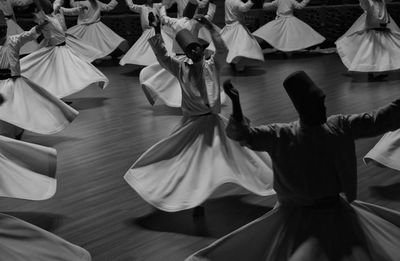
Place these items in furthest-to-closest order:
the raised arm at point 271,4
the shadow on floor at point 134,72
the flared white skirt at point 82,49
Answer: the raised arm at point 271,4
the shadow on floor at point 134,72
the flared white skirt at point 82,49

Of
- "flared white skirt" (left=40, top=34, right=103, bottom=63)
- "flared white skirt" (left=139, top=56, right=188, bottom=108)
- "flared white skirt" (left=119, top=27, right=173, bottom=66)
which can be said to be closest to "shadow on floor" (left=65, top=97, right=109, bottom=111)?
"flared white skirt" (left=139, top=56, right=188, bottom=108)

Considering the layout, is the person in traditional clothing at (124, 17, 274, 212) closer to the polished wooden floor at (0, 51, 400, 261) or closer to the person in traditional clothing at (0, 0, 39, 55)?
the polished wooden floor at (0, 51, 400, 261)

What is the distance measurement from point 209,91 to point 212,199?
74 centimetres

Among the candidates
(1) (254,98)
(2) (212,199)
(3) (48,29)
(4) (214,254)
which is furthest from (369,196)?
(3) (48,29)

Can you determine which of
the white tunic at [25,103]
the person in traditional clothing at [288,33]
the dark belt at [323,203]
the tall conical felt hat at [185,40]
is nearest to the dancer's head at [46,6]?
the white tunic at [25,103]

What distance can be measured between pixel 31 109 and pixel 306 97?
4.13 metres

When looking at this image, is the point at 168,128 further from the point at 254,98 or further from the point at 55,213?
the point at 55,213

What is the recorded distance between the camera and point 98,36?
11.0m

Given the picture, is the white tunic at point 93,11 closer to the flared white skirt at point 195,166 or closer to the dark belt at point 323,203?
the flared white skirt at point 195,166

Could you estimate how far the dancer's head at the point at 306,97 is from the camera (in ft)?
8.95

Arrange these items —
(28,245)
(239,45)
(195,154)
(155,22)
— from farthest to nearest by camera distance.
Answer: (239,45)
(155,22)
(195,154)
(28,245)

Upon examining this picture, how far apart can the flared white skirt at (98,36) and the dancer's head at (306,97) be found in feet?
27.4

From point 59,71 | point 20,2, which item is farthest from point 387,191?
point 20,2

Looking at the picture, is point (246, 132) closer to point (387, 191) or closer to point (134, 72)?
point (387, 191)
